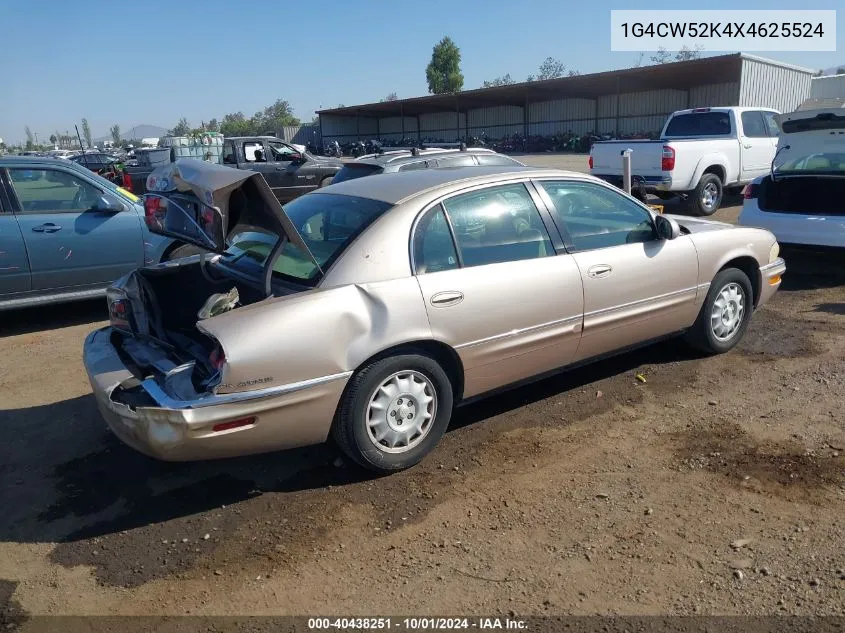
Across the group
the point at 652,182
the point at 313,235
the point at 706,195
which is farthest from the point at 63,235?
the point at 706,195

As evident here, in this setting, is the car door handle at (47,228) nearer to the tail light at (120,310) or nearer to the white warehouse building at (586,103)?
the tail light at (120,310)

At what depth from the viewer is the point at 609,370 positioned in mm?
5090

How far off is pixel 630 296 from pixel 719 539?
1.85m

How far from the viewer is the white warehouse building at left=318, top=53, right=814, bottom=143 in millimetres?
28312

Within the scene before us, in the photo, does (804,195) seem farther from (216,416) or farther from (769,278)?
(216,416)

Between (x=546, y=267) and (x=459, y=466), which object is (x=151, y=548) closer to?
(x=459, y=466)

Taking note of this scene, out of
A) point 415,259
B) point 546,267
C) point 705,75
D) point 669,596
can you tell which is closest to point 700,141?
point 546,267

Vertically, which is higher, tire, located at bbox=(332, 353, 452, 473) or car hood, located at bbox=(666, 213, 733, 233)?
car hood, located at bbox=(666, 213, 733, 233)

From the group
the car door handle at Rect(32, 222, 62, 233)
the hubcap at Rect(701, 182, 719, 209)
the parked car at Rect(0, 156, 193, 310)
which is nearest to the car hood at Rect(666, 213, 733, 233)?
the parked car at Rect(0, 156, 193, 310)

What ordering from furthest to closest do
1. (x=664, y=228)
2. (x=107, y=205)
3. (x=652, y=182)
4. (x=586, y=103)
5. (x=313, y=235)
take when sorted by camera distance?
(x=586, y=103) → (x=652, y=182) → (x=107, y=205) → (x=664, y=228) → (x=313, y=235)

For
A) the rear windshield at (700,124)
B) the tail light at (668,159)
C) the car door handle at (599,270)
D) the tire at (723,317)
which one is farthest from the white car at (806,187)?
the rear windshield at (700,124)

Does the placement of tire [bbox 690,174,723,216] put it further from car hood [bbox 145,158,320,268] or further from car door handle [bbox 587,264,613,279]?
car hood [bbox 145,158,320,268]

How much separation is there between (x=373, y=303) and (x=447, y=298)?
0.45 metres

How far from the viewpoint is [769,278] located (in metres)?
5.41
